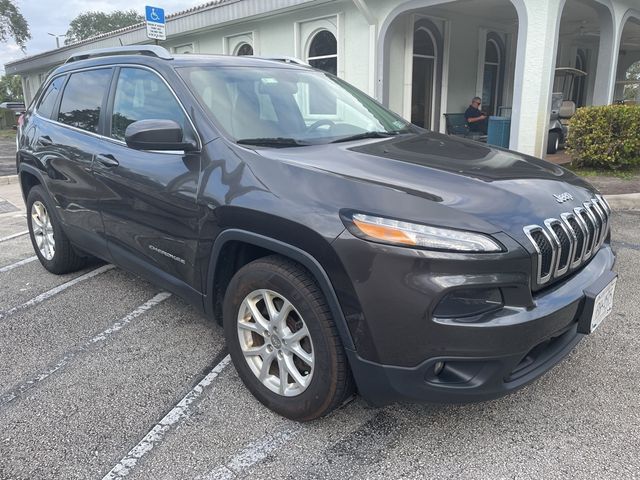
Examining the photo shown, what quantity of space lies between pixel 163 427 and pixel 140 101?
77.3 inches

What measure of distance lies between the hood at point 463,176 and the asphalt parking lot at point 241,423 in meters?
0.98

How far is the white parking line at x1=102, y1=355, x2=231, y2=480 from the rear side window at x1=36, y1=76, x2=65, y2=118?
8.99 feet

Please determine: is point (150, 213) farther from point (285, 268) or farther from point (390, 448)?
point (390, 448)

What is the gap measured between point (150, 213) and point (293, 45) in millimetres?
10200

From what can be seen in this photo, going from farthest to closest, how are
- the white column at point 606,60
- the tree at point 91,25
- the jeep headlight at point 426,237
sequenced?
1. the tree at point 91,25
2. the white column at point 606,60
3. the jeep headlight at point 426,237

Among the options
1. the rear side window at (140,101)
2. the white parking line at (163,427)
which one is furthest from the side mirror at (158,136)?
the white parking line at (163,427)

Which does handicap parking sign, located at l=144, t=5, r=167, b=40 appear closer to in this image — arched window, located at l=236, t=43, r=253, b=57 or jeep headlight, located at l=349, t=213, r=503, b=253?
arched window, located at l=236, t=43, r=253, b=57

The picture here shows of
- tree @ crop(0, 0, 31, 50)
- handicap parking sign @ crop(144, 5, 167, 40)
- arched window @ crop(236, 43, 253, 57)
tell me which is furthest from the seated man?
tree @ crop(0, 0, 31, 50)

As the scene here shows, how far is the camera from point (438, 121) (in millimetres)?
13047

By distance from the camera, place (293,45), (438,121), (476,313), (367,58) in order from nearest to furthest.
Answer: (476,313)
(367,58)
(293,45)
(438,121)

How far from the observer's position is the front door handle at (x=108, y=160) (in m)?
3.31

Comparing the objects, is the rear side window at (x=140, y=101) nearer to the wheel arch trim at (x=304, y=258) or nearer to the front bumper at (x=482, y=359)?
the wheel arch trim at (x=304, y=258)

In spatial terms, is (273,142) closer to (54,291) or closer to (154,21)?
(54,291)

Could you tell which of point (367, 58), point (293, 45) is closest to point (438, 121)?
point (367, 58)
